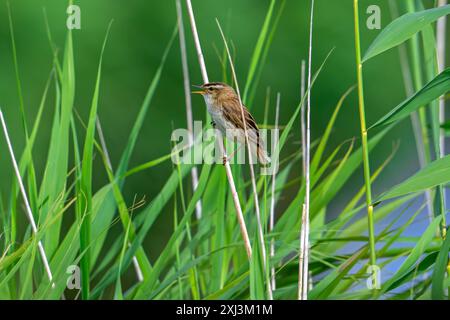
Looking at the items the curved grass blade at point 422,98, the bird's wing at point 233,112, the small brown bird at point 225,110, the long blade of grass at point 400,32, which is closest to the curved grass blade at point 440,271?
the curved grass blade at point 422,98

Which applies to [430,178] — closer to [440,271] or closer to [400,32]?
[440,271]

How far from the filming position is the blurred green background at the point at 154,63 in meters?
7.01

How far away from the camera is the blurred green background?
23.0 feet

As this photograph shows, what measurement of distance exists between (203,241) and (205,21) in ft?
15.3

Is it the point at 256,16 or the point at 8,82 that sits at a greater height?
the point at 256,16

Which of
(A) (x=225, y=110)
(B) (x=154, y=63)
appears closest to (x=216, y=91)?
(A) (x=225, y=110)

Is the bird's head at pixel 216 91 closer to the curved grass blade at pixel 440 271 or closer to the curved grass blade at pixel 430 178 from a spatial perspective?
the curved grass blade at pixel 430 178

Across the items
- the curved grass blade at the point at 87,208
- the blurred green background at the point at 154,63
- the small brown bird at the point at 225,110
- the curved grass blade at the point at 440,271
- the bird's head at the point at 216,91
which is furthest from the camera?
the blurred green background at the point at 154,63

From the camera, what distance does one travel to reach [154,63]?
24.3ft

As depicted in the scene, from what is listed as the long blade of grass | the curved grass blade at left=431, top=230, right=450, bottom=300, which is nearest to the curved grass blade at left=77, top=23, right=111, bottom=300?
the long blade of grass

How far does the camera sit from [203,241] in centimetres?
269

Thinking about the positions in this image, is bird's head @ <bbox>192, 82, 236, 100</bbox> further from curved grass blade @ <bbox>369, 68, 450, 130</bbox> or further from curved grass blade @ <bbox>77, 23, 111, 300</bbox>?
curved grass blade @ <bbox>369, 68, 450, 130</bbox>

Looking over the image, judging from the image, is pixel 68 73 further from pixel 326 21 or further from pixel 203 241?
pixel 326 21
